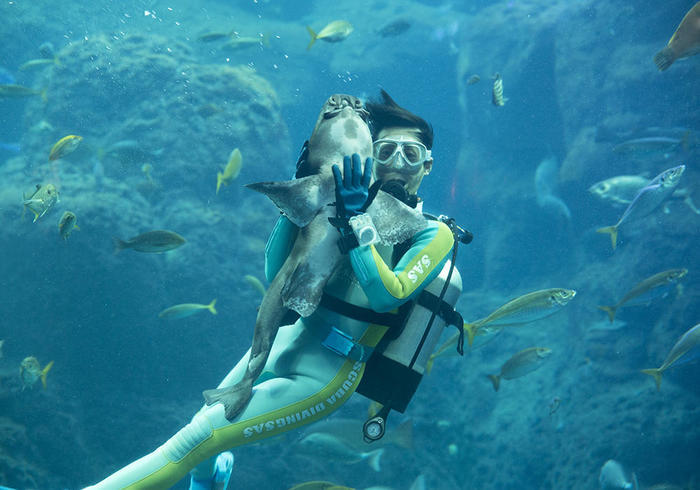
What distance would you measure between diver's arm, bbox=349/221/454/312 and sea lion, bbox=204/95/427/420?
5.8 inches

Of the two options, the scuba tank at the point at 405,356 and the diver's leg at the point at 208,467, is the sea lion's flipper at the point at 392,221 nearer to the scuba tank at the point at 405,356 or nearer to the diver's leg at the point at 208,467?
the scuba tank at the point at 405,356

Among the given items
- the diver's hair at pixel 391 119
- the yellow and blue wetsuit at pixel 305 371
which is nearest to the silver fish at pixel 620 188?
the diver's hair at pixel 391 119

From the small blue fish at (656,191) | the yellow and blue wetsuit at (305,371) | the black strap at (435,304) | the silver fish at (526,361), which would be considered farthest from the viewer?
the small blue fish at (656,191)

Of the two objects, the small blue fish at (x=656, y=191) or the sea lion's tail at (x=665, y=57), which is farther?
the small blue fish at (x=656, y=191)

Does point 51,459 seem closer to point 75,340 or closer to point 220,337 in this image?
point 75,340

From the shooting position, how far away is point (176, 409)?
27.6 ft

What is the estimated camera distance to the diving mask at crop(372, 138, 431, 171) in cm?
240

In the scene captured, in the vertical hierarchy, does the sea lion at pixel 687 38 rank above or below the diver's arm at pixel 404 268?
above

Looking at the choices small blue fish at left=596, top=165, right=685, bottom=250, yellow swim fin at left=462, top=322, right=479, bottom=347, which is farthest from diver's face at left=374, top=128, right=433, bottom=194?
small blue fish at left=596, top=165, right=685, bottom=250

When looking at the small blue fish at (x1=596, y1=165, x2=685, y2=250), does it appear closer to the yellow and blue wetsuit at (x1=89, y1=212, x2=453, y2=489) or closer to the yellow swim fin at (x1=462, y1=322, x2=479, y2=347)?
the yellow swim fin at (x1=462, y1=322, x2=479, y2=347)

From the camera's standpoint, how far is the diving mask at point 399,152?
2.40 metres

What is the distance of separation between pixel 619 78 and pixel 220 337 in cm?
1528

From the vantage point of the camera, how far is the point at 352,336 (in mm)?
2146

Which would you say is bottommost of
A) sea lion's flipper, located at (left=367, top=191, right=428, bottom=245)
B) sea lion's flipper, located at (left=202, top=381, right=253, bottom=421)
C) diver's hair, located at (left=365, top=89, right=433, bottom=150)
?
sea lion's flipper, located at (left=202, top=381, right=253, bottom=421)
